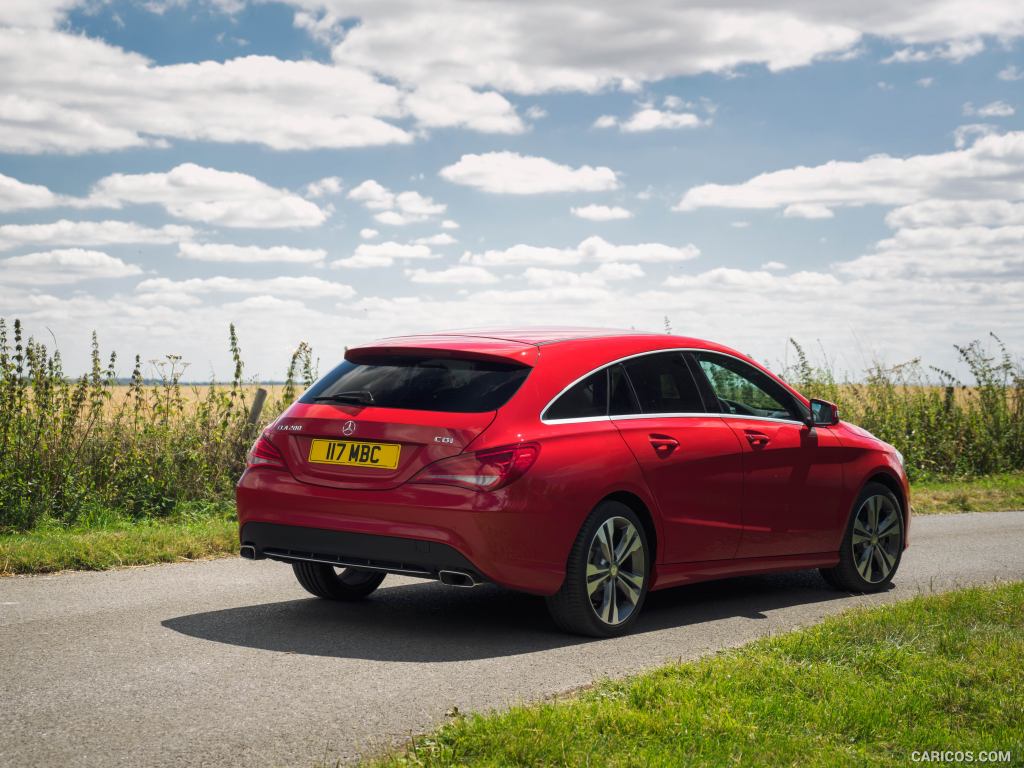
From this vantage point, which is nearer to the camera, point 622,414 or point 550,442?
point 550,442

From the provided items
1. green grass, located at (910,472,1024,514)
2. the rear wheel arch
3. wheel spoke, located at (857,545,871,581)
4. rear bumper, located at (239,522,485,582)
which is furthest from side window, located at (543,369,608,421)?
A: green grass, located at (910,472,1024,514)

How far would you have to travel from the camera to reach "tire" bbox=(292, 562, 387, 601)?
26.6ft

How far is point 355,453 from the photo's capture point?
6855 mm

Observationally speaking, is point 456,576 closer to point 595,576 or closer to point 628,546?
point 595,576

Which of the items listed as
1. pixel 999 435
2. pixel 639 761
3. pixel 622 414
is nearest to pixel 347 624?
pixel 622 414

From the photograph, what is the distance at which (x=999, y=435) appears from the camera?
19.2 metres

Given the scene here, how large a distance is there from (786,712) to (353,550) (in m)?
2.62

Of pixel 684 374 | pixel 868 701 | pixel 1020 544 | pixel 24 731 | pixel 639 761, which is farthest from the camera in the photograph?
pixel 1020 544

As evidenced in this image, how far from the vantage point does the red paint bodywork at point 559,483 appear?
6.59 meters

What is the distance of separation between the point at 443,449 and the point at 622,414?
1323 millimetres

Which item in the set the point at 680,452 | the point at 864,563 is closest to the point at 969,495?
the point at 864,563

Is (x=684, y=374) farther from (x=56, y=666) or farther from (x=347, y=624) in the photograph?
(x=56, y=666)

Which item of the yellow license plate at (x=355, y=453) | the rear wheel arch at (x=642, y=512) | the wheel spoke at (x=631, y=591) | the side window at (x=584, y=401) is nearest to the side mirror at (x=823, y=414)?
the rear wheel arch at (x=642, y=512)

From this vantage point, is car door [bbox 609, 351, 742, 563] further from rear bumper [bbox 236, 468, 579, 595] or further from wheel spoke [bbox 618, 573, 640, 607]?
rear bumper [bbox 236, 468, 579, 595]
